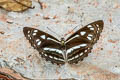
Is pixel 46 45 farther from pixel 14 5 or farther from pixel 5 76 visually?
pixel 14 5

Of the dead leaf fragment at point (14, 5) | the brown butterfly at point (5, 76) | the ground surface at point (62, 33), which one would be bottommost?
the brown butterfly at point (5, 76)

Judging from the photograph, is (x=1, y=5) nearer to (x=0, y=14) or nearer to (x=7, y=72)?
(x=0, y=14)

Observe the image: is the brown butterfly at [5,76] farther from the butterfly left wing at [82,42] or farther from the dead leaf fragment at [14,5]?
the dead leaf fragment at [14,5]

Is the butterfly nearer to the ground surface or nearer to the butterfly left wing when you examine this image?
the butterfly left wing

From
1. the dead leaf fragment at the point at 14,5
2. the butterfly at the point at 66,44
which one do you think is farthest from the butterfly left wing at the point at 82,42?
the dead leaf fragment at the point at 14,5

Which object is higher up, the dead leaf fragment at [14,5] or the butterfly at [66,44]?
the dead leaf fragment at [14,5]

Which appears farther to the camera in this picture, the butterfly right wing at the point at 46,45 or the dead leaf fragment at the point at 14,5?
the dead leaf fragment at the point at 14,5

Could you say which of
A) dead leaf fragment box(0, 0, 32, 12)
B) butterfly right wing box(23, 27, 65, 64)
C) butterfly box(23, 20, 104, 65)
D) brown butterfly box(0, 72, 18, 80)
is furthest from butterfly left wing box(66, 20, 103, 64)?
dead leaf fragment box(0, 0, 32, 12)

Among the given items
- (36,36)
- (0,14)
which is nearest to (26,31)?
(36,36)
